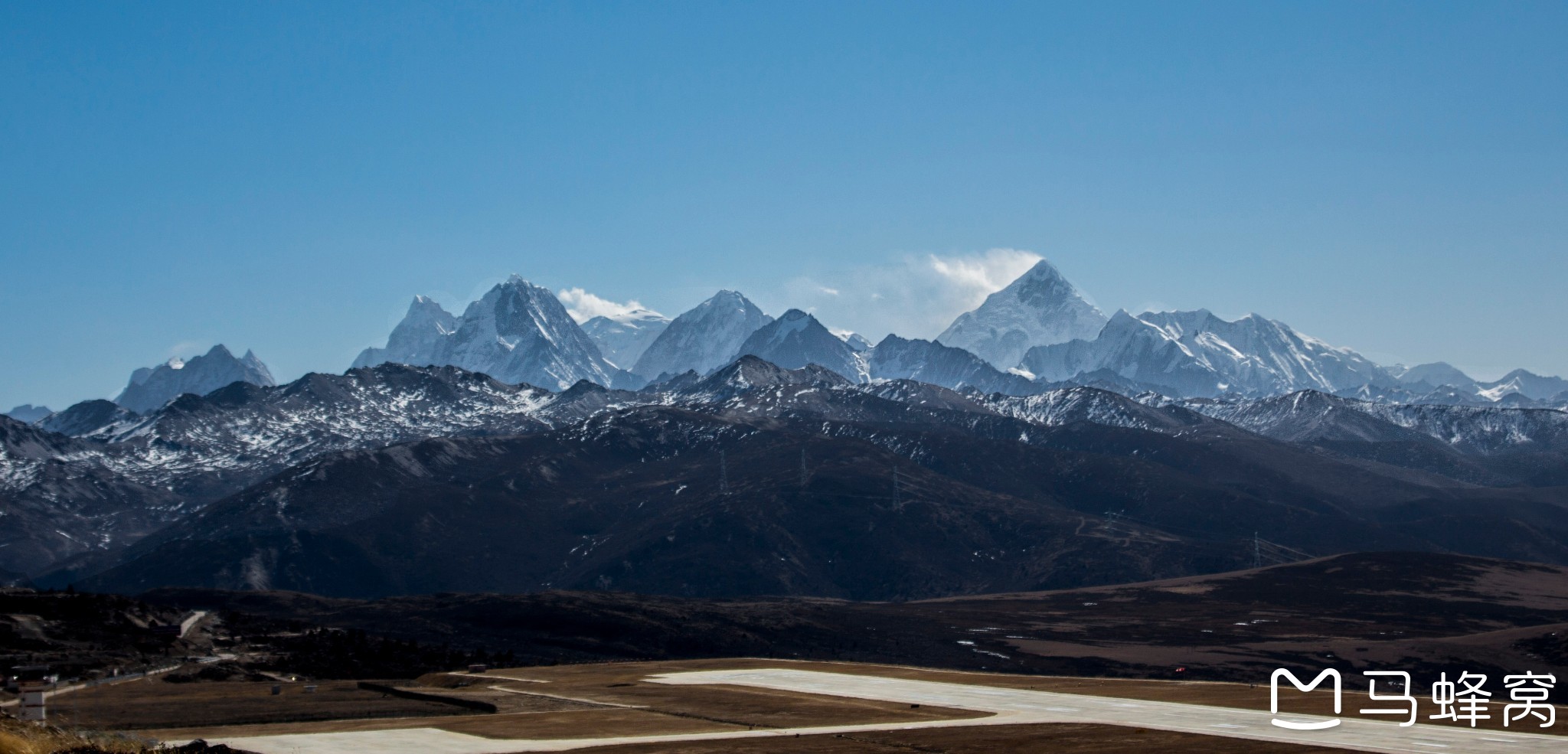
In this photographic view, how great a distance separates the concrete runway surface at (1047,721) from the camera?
56.0 m

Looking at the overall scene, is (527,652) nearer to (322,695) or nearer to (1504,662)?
(322,695)

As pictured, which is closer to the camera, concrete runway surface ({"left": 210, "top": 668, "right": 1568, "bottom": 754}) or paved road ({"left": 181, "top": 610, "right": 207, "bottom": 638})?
concrete runway surface ({"left": 210, "top": 668, "right": 1568, "bottom": 754})

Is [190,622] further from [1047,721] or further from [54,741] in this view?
[1047,721]

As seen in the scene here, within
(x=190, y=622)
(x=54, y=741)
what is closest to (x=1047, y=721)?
(x=54, y=741)

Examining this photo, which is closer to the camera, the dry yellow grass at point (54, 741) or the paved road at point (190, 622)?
the dry yellow grass at point (54, 741)

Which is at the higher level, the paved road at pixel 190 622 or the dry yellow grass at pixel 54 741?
the dry yellow grass at pixel 54 741

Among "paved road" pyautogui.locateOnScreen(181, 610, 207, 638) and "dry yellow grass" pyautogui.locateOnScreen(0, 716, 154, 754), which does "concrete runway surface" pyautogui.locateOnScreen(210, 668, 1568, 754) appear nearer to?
"dry yellow grass" pyautogui.locateOnScreen(0, 716, 154, 754)

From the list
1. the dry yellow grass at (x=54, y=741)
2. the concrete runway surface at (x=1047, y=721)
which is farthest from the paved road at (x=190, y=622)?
the dry yellow grass at (x=54, y=741)

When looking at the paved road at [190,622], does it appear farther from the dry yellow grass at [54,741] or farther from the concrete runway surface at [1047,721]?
the dry yellow grass at [54,741]

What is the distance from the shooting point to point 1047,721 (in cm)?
6919

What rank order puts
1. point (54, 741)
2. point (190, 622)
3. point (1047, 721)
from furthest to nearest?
1. point (190, 622)
2. point (1047, 721)
3. point (54, 741)

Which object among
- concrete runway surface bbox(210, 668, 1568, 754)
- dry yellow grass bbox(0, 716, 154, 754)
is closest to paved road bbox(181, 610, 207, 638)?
concrete runway surface bbox(210, 668, 1568, 754)

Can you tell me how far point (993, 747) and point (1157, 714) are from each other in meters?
14.1

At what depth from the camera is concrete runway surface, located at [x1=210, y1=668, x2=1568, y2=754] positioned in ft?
184
